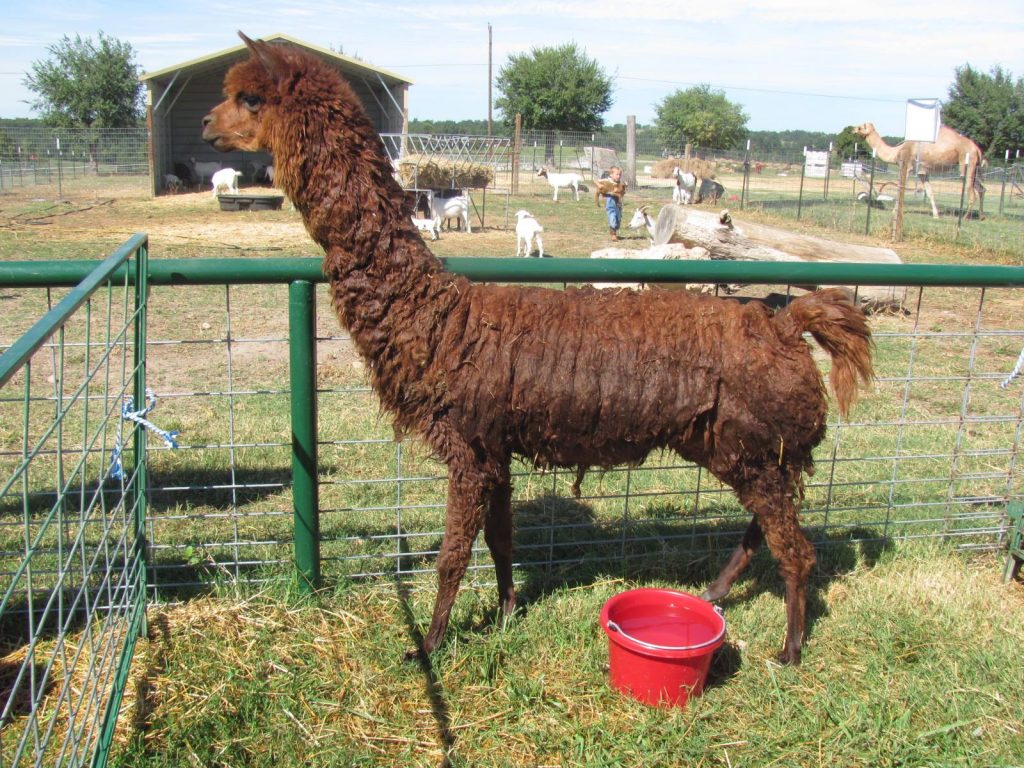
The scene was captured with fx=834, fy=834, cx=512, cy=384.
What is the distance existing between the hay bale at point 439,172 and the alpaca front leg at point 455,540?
716 inches


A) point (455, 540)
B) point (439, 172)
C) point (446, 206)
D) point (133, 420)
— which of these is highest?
point (439, 172)

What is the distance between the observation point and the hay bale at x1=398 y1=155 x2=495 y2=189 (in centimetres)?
2094

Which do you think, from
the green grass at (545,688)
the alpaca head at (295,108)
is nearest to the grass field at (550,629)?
the green grass at (545,688)

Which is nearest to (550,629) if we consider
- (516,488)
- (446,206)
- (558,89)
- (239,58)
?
(516,488)

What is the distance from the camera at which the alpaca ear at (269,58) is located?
3.01 meters

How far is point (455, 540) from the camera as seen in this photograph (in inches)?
130

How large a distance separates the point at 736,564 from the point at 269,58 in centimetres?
292

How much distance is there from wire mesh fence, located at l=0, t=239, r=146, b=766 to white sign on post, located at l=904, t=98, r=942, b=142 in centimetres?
1844

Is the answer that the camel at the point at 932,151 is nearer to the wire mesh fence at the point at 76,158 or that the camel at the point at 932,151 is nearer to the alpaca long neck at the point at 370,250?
the wire mesh fence at the point at 76,158

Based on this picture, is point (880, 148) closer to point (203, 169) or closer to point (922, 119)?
point (922, 119)

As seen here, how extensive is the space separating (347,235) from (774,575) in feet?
8.76

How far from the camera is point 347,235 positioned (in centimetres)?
311

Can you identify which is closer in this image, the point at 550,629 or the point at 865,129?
the point at 550,629

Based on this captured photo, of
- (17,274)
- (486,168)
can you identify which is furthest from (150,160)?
(17,274)
